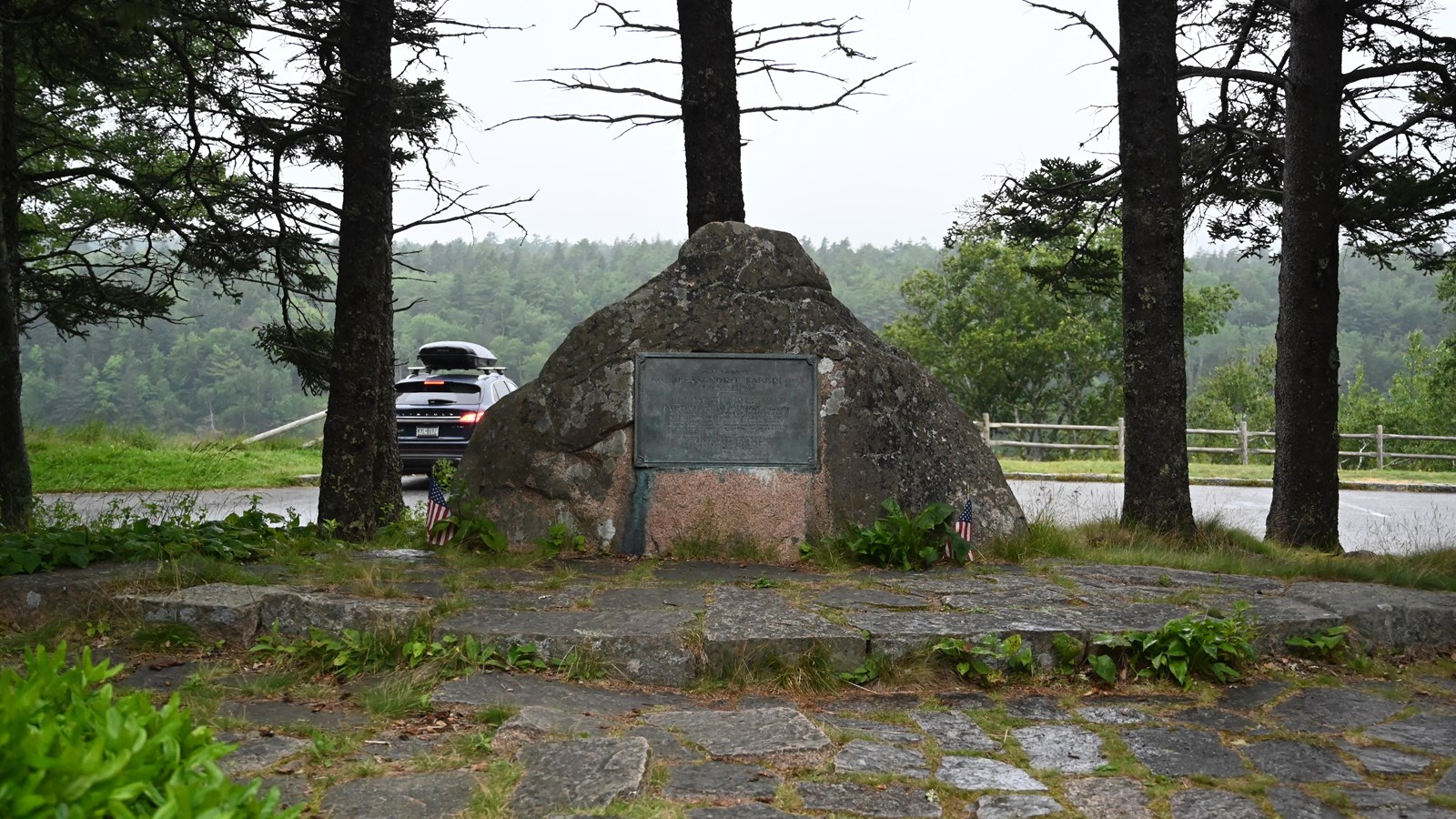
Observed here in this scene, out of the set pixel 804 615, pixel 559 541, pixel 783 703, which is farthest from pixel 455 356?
pixel 783 703

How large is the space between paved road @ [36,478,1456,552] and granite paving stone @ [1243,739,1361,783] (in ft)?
14.0

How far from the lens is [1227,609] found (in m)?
5.35

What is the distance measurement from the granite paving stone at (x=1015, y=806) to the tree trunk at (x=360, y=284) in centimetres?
552

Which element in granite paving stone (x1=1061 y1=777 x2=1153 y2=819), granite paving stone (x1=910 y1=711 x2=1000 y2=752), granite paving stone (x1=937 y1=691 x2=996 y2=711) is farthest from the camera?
granite paving stone (x1=937 y1=691 x2=996 y2=711)

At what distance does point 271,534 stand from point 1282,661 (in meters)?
5.86

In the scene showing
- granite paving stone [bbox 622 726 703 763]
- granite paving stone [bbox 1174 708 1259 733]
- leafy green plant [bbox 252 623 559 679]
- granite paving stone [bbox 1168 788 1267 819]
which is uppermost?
leafy green plant [bbox 252 623 559 679]

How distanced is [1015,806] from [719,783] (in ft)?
3.07

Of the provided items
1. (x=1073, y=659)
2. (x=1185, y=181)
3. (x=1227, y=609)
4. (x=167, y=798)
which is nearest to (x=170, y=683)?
(x=167, y=798)

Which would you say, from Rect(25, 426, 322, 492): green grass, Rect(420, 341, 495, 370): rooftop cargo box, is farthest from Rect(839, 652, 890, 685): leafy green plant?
Rect(420, 341, 495, 370): rooftop cargo box

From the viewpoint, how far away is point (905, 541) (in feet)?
21.7

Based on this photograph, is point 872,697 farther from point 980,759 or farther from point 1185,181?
point 1185,181

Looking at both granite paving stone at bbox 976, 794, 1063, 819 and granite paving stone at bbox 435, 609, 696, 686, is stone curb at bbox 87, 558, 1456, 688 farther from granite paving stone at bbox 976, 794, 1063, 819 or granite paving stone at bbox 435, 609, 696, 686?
granite paving stone at bbox 976, 794, 1063, 819

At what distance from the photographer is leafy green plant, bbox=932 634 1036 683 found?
477cm

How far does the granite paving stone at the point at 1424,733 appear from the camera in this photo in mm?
4020
